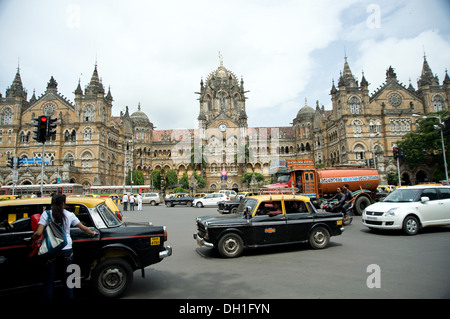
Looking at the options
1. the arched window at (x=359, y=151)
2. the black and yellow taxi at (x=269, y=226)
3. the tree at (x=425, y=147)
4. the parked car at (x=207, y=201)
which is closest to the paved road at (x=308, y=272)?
the black and yellow taxi at (x=269, y=226)

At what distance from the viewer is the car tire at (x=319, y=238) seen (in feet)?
26.6

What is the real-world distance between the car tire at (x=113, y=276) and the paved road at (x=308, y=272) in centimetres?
27

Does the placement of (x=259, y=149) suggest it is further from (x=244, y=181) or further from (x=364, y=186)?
(x=364, y=186)

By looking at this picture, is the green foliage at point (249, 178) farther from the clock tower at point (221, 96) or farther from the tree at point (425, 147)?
the tree at point (425, 147)

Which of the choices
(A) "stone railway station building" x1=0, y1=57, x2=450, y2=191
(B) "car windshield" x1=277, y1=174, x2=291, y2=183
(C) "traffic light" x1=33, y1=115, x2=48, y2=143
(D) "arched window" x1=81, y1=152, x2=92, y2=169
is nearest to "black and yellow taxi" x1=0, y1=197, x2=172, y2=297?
(C) "traffic light" x1=33, y1=115, x2=48, y2=143

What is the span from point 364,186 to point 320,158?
41.8 m

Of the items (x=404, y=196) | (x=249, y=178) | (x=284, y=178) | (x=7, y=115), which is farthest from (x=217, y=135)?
(x=404, y=196)

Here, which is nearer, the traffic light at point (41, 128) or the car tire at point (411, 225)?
the car tire at point (411, 225)

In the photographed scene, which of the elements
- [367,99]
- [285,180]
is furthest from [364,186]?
[367,99]

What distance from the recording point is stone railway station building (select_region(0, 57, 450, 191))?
46.5 m

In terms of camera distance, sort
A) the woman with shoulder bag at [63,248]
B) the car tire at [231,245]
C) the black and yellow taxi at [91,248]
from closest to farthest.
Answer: the woman with shoulder bag at [63,248] < the black and yellow taxi at [91,248] < the car tire at [231,245]

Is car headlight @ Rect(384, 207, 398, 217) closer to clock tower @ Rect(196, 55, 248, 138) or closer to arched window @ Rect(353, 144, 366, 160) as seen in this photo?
arched window @ Rect(353, 144, 366, 160)

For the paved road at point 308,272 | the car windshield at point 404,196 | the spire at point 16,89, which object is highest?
the spire at point 16,89
